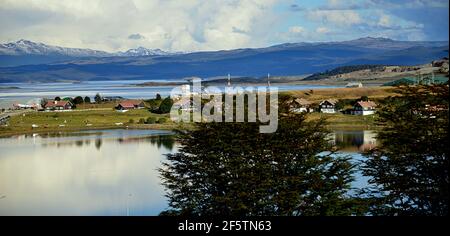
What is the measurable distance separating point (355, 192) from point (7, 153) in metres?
11.0

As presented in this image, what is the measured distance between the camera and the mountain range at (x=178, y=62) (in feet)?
151

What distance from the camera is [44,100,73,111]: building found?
25.8 meters

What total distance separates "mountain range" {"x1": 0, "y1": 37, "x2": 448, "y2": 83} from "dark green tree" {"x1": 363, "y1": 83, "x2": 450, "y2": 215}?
104ft

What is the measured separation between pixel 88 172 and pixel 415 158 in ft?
28.1

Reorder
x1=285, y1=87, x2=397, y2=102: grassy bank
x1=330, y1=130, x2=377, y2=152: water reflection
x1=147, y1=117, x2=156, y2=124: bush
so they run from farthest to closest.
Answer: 1. x1=285, y1=87, x2=397, y2=102: grassy bank
2. x1=147, y1=117, x2=156, y2=124: bush
3. x1=330, y1=130, x2=377, y2=152: water reflection

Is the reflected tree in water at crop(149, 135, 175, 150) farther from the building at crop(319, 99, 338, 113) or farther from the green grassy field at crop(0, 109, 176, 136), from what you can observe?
the building at crop(319, 99, 338, 113)

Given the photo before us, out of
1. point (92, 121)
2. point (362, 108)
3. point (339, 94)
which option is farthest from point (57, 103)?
point (362, 108)

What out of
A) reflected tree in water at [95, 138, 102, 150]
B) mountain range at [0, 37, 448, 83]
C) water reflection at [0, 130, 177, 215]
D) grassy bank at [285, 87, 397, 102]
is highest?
mountain range at [0, 37, 448, 83]

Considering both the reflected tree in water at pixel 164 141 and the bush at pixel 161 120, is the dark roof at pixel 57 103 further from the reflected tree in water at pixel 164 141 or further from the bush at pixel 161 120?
the reflected tree in water at pixel 164 141

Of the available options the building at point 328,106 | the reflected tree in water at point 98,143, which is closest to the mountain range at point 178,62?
the reflected tree in water at point 98,143

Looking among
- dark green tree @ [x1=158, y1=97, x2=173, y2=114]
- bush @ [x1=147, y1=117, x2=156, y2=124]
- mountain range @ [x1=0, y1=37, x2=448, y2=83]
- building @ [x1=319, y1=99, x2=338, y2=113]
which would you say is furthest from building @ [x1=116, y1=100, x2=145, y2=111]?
mountain range @ [x1=0, y1=37, x2=448, y2=83]

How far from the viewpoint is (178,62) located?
50906 mm

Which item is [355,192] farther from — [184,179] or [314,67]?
[314,67]

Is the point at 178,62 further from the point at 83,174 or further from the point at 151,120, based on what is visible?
the point at 83,174
